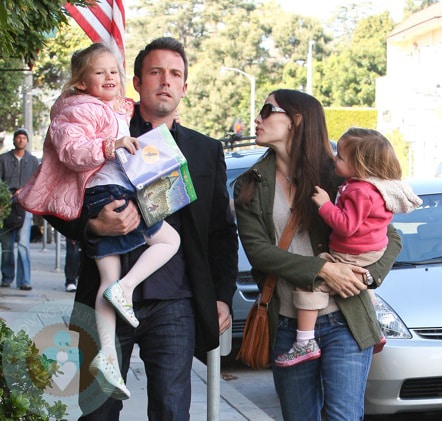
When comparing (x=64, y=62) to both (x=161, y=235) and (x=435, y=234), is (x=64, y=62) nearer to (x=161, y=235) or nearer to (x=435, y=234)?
(x=435, y=234)

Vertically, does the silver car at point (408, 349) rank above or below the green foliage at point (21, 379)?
below

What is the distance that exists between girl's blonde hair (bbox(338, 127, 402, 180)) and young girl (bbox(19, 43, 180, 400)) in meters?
0.82

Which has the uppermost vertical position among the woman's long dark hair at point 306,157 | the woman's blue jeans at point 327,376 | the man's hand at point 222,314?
the woman's long dark hair at point 306,157

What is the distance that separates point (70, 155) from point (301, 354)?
4.17 feet

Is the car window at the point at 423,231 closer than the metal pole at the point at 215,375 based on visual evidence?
No

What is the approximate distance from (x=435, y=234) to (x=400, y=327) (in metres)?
1.52

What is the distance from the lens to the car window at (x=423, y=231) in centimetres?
734

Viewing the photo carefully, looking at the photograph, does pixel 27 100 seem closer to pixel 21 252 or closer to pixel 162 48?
pixel 21 252

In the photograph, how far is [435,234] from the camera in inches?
298

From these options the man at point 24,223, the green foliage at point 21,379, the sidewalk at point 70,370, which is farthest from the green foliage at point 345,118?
the green foliage at point 21,379

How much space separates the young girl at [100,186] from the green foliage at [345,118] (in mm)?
54411

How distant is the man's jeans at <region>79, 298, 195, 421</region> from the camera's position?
13.0 feet

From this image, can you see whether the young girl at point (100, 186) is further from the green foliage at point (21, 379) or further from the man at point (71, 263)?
the man at point (71, 263)

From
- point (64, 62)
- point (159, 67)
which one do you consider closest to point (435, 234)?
point (159, 67)
